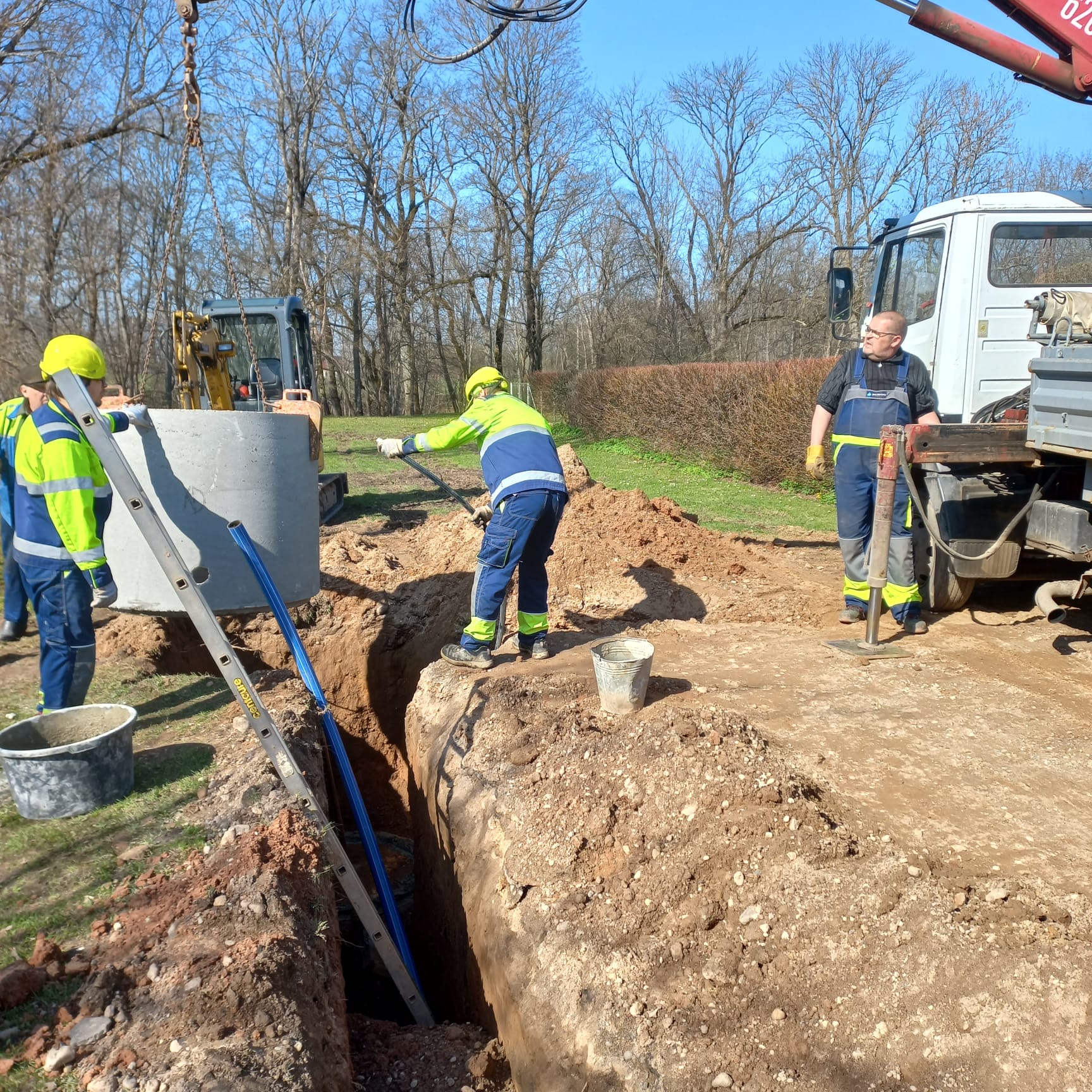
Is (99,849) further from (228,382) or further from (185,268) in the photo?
(185,268)

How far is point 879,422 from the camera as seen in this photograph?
5504mm

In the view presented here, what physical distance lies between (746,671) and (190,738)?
3225mm

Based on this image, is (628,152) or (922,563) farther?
(628,152)

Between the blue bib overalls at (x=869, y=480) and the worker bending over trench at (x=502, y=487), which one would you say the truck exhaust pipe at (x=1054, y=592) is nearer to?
the blue bib overalls at (x=869, y=480)

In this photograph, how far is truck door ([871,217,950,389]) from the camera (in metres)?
6.01

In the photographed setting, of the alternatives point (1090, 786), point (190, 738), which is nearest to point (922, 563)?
point (1090, 786)

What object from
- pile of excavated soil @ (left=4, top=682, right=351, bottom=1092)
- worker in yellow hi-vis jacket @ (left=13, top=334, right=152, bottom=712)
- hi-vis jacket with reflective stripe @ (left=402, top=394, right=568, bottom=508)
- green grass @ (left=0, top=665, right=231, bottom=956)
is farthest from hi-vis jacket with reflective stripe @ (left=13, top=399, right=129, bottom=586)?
hi-vis jacket with reflective stripe @ (left=402, top=394, right=568, bottom=508)

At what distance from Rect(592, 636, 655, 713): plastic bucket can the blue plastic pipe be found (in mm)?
1452

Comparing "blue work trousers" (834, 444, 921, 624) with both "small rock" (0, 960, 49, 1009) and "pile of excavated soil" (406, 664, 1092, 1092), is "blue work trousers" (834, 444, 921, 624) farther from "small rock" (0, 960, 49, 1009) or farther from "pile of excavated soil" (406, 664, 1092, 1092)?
"small rock" (0, 960, 49, 1009)

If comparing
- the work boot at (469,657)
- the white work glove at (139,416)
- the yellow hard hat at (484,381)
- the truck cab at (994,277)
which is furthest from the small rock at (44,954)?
the truck cab at (994,277)

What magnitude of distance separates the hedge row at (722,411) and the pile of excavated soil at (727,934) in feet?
35.4

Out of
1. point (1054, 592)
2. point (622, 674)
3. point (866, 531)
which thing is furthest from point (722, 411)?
point (622, 674)

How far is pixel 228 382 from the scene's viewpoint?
33.9 feet

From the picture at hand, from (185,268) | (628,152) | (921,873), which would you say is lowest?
(921,873)
